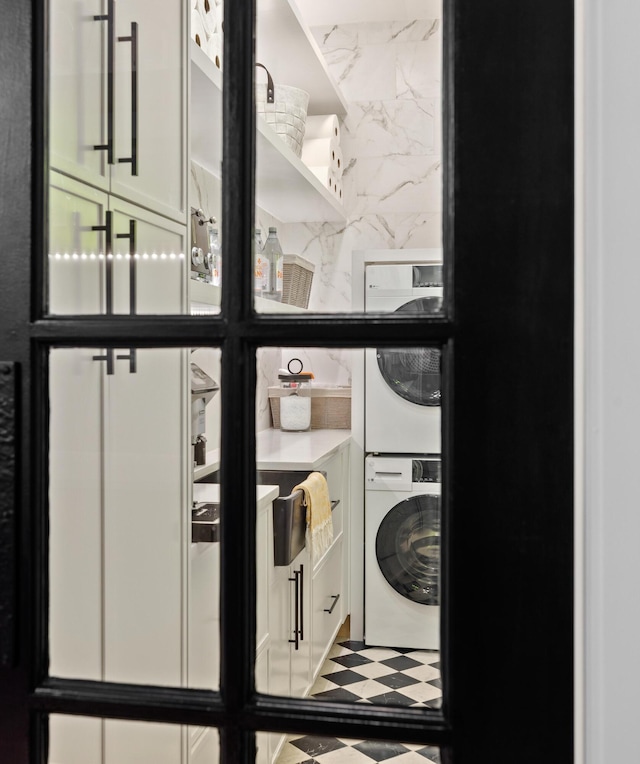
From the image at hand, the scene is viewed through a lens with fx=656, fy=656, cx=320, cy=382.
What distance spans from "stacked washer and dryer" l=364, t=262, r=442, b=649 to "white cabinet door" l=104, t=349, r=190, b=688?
0.67 feet

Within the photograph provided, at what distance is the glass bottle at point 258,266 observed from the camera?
600 millimetres

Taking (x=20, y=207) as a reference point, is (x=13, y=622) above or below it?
below

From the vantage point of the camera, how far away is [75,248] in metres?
0.70

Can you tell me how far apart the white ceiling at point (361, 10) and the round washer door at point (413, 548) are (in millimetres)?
450

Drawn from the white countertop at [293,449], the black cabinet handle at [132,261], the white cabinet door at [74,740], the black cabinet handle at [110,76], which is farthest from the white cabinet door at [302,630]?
the black cabinet handle at [110,76]

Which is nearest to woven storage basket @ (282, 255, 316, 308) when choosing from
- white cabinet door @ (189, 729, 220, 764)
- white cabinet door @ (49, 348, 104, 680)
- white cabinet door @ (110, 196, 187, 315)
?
white cabinet door @ (110, 196, 187, 315)

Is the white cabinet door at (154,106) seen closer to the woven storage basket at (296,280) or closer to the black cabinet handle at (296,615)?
the woven storage basket at (296,280)

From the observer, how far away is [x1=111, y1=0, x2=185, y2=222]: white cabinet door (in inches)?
29.0

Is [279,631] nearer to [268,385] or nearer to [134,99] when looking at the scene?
[268,385]

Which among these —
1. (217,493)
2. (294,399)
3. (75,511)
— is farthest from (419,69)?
(75,511)
